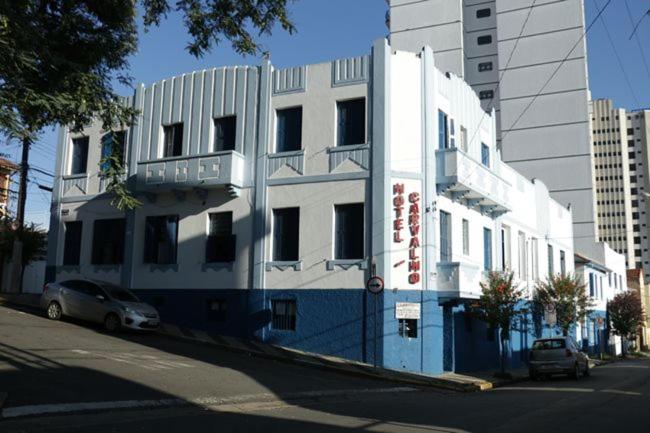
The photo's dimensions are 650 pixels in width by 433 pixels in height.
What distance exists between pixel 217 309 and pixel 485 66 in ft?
148

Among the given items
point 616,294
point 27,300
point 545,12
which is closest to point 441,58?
point 545,12

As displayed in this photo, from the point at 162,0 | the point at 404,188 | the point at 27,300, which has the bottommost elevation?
the point at 27,300

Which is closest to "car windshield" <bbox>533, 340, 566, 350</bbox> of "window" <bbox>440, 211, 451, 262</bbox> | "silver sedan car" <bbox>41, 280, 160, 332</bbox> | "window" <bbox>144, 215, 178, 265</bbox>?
"window" <bbox>440, 211, 451, 262</bbox>

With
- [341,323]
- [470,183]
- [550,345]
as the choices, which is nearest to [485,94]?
[470,183]

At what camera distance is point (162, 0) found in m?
11.5

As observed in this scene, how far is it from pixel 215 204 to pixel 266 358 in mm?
6366

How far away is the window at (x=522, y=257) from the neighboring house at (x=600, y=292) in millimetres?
9439

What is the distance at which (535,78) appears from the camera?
52.5 metres

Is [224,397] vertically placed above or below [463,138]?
below

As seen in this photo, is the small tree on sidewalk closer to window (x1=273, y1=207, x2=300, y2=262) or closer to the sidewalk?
the sidewalk

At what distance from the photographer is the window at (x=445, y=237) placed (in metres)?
22.3

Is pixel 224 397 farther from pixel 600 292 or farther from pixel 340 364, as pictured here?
pixel 600 292

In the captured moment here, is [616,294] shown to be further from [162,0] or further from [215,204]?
[162,0]

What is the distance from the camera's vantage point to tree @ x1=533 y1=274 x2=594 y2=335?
31.3 metres
